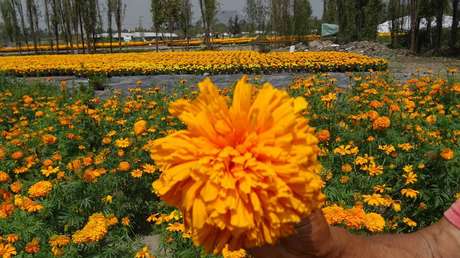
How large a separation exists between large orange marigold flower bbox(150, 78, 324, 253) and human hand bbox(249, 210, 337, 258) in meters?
0.05

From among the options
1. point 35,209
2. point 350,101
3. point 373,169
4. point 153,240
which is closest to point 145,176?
point 153,240

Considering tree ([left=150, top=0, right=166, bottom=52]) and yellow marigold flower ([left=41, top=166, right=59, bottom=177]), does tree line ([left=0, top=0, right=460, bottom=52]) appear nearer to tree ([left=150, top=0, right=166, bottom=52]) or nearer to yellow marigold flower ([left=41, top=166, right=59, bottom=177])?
tree ([left=150, top=0, right=166, bottom=52])

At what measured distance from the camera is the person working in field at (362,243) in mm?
665

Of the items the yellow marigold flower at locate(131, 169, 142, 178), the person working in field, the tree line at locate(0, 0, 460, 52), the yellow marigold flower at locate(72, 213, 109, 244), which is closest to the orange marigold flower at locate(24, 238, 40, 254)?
the yellow marigold flower at locate(72, 213, 109, 244)

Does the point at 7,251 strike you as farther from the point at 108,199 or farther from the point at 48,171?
the point at 48,171

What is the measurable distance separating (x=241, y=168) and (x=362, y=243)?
1.21 ft

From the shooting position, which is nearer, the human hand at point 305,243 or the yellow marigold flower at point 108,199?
the human hand at point 305,243

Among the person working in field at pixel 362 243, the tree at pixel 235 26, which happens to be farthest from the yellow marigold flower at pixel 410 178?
the tree at pixel 235 26

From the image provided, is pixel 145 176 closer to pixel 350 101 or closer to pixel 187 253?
pixel 187 253

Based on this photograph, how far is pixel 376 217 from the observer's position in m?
1.85

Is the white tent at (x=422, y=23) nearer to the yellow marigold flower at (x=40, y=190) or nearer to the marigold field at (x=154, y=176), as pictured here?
the marigold field at (x=154, y=176)

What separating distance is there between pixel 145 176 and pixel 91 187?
0.60 m

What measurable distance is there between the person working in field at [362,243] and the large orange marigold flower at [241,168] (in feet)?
0.20

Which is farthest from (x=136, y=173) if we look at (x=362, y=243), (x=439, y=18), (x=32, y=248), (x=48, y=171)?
(x=439, y=18)
